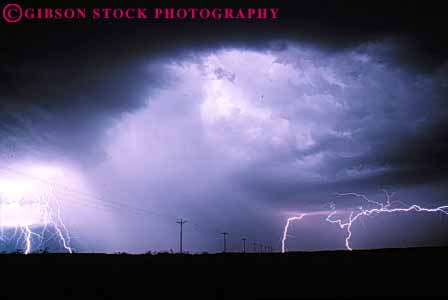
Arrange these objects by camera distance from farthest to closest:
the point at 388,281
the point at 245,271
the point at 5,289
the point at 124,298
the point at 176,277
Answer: the point at 245,271 → the point at 176,277 → the point at 388,281 → the point at 5,289 → the point at 124,298

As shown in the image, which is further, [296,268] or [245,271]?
[296,268]

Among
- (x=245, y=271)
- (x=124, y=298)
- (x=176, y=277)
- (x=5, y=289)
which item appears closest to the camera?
(x=124, y=298)

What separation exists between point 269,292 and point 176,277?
4.98 metres

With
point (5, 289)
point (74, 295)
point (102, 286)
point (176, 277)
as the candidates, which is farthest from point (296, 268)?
point (5, 289)

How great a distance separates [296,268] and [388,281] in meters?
5.21

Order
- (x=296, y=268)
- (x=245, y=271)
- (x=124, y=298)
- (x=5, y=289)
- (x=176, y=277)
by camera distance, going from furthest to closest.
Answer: (x=296, y=268) < (x=245, y=271) < (x=176, y=277) < (x=5, y=289) < (x=124, y=298)

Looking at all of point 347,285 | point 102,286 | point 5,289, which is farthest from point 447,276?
point 5,289

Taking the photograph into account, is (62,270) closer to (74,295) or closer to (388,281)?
(74,295)

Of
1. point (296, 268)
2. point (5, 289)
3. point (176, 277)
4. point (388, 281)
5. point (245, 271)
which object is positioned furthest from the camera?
point (296, 268)

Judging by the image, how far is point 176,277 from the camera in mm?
15367

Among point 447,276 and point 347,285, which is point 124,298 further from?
point 447,276

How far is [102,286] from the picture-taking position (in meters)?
13.4

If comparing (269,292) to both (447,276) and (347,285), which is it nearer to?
(347,285)

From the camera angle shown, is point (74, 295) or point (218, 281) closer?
point (74, 295)
